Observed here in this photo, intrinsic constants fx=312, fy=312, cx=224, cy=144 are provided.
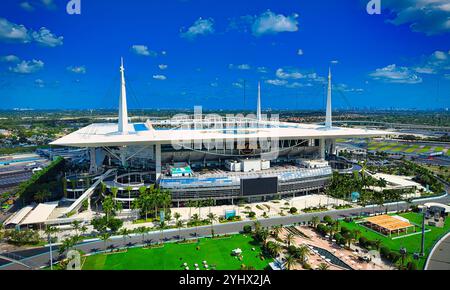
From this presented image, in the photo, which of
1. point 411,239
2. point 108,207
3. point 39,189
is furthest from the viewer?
point 39,189

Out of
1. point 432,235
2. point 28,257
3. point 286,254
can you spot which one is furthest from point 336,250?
point 28,257

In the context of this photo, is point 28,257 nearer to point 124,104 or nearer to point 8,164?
point 124,104

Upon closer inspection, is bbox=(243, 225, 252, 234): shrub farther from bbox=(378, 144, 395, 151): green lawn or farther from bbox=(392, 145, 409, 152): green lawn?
bbox=(392, 145, 409, 152): green lawn

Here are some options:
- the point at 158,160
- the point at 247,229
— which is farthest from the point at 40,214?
the point at 247,229

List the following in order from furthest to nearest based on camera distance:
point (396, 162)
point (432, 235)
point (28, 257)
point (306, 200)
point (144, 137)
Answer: point (396, 162) → point (306, 200) → point (144, 137) → point (432, 235) → point (28, 257)

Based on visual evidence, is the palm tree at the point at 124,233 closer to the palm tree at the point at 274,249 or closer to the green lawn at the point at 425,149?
the palm tree at the point at 274,249

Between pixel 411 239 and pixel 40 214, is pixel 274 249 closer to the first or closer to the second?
pixel 411 239

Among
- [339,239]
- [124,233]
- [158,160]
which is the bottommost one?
[339,239]

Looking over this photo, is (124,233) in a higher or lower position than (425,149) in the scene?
lower
